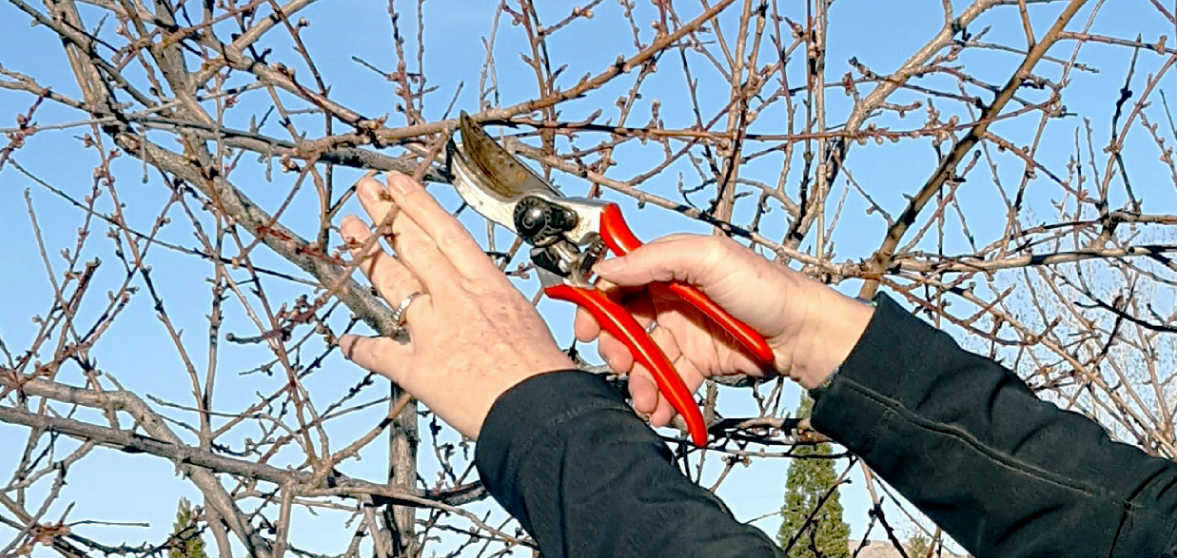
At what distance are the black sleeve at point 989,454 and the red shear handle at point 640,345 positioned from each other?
0.92ft

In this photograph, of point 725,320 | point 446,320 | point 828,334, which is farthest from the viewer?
point 725,320

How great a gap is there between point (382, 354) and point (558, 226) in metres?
0.70

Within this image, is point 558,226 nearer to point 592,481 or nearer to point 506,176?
point 506,176

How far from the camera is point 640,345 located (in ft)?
7.09

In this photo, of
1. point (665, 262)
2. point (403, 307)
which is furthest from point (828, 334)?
point (403, 307)

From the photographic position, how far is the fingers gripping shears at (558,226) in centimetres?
217

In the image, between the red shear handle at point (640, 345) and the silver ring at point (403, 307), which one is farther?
the red shear handle at point (640, 345)

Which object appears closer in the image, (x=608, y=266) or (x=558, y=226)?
(x=608, y=266)

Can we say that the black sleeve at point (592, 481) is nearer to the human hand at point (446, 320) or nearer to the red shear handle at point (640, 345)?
the human hand at point (446, 320)

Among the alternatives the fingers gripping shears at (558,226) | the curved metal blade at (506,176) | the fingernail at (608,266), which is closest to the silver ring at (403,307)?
the fingernail at (608,266)

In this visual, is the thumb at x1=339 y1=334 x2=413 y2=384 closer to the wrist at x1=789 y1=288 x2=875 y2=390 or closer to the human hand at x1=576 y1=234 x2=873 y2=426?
the human hand at x1=576 y1=234 x2=873 y2=426

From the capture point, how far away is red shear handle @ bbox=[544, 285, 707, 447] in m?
2.08

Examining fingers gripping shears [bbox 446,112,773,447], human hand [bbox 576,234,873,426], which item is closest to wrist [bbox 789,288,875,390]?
human hand [bbox 576,234,873,426]

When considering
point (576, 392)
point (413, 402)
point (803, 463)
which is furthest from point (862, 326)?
point (803, 463)
